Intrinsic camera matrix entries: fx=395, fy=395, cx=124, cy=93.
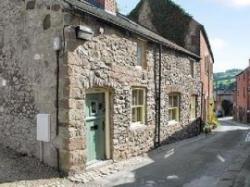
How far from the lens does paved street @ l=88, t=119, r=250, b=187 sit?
961cm

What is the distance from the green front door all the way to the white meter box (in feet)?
4.04

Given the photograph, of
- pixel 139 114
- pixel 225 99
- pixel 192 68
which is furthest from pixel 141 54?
pixel 225 99

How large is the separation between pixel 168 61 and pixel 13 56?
7.37 m

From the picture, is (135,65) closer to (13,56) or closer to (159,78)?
(159,78)

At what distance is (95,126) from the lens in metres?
11.2

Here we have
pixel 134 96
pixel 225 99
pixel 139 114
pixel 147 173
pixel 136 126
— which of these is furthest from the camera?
pixel 225 99

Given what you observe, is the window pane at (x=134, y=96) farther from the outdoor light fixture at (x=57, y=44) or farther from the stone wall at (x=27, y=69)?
the outdoor light fixture at (x=57, y=44)

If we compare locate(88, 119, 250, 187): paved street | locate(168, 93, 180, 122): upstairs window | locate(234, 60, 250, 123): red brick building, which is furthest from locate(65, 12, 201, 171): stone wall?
locate(234, 60, 250, 123): red brick building

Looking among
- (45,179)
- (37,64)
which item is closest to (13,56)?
(37,64)

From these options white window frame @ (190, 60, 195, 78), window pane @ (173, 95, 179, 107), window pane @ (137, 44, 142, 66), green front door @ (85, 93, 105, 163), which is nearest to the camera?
green front door @ (85, 93, 105, 163)

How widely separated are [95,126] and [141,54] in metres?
4.07

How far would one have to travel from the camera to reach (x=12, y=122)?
438 inches

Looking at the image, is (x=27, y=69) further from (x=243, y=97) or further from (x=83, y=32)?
(x=243, y=97)

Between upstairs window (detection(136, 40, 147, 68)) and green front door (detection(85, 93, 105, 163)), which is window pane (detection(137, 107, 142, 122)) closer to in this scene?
upstairs window (detection(136, 40, 147, 68))
